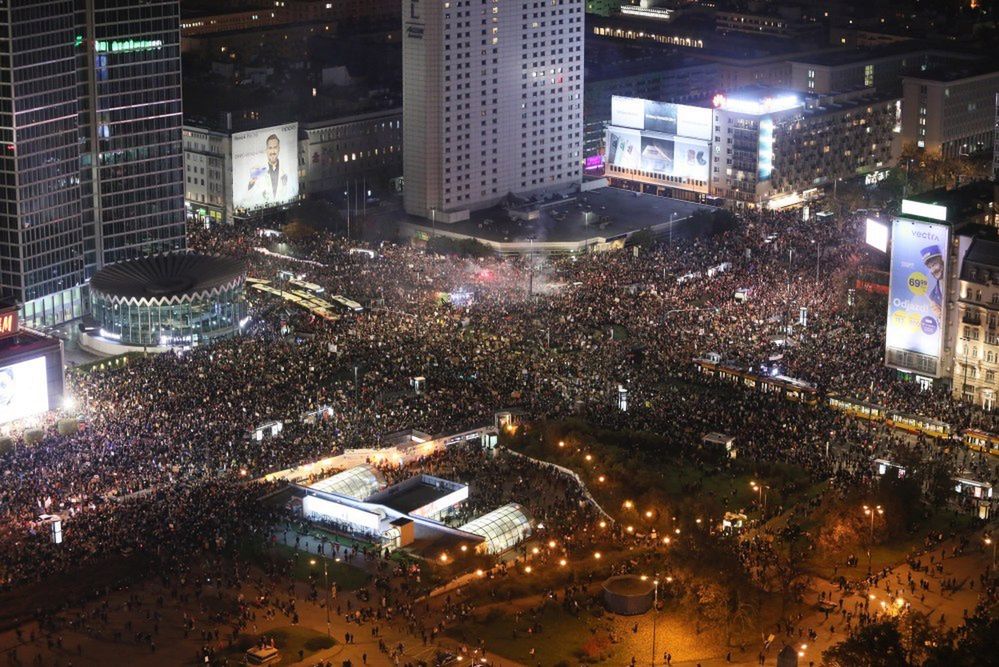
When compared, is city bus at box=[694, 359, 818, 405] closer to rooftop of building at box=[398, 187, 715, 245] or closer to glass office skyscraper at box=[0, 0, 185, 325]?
rooftop of building at box=[398, 187, 715, 245]

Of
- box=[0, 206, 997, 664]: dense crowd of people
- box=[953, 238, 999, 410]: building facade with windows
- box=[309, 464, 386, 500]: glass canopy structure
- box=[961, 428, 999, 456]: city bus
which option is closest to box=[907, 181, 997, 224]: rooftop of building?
box=[953, 238, 999, 410]: building facade with windows

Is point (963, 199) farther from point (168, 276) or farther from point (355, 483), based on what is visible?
point (168, 276)

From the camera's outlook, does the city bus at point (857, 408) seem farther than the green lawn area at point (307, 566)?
Yes

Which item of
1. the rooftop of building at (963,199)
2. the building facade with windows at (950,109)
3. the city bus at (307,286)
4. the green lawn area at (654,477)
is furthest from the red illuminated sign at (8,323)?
the building facade with windows at (950,109)

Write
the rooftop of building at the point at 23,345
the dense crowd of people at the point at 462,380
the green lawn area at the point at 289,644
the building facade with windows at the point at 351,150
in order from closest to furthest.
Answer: the green lawn area at the point at 289,644 < the dense crowd of people at the point at 462,380 < the rooftop of building at the point at 23,345 < the building facade with windows at the point at 351,150

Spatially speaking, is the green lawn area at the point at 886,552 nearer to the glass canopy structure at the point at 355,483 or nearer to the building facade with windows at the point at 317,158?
the glass canopy structure at the point at 355,483

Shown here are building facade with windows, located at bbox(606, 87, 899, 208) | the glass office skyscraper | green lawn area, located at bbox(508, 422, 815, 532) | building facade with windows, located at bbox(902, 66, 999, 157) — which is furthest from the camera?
building facade with windows, located at bbox(902, 66, 999, 157)

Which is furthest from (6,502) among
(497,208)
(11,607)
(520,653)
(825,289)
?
(497,208)

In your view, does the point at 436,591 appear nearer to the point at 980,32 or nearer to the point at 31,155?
the point at 31,155
